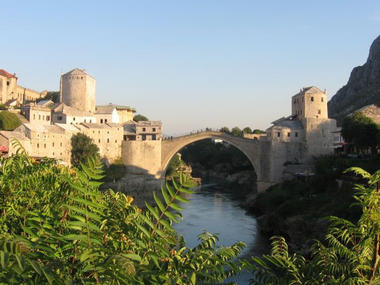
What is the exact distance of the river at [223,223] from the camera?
26359 mm

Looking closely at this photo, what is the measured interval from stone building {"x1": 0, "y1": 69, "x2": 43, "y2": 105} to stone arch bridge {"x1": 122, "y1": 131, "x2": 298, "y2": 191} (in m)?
23.9

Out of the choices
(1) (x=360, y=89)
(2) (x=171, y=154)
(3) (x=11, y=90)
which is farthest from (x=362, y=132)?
(1) (x=360, y=89)

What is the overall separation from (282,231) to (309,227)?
124 inches

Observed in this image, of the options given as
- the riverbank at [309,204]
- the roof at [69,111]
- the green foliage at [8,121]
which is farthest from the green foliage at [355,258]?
the roof at [69,111]

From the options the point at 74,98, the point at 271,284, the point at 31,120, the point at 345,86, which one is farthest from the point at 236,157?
the point at 271,284

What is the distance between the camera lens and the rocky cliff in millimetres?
85369

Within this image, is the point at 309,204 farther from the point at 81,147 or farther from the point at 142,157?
the point at 81,147

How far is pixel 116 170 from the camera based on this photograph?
1785 inches

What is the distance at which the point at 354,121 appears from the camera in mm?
40188

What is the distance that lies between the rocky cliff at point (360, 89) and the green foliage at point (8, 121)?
6288 centimetres

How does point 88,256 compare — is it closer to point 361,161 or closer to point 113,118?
point 361,161

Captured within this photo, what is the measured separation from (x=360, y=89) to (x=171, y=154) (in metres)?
63.8

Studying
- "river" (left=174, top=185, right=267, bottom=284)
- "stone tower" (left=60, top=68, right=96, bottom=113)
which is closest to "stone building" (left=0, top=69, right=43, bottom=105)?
"stone tower" (left=60, top=68, right=96, bottom=113)

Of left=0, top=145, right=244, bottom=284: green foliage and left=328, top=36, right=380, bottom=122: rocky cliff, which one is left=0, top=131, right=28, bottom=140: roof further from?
left=328, top=36, right=380, bottom=122: rocky cliff
